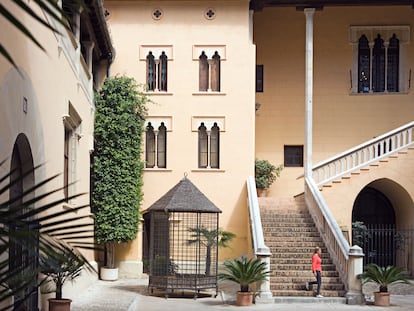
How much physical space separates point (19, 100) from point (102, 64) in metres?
13.8

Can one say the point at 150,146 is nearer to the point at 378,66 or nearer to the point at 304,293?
the point at 304,293

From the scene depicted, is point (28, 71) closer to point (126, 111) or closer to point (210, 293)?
point (210, 293)

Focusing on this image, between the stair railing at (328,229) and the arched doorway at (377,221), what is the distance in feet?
9.36

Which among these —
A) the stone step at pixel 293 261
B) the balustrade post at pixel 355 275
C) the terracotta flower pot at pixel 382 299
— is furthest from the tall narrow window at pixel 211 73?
the terracotta flower pot at pixel 382 299

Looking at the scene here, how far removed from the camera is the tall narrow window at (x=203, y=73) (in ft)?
78.2

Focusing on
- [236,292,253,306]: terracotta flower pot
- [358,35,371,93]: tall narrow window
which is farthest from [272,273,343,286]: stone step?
[358,35,371,93]: tall narrow window

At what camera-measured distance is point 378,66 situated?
26188 mm

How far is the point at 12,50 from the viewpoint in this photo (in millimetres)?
9703

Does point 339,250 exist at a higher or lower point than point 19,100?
lower

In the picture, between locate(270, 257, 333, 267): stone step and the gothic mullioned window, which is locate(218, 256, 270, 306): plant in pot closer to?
locate(270, 257, 333, 267): stone step

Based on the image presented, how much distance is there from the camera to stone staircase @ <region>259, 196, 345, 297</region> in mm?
18031

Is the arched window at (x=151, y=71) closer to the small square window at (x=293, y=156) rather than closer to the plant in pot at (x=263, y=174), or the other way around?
the plant in pot at (x=263, y=174)

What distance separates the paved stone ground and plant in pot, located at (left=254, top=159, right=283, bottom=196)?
5386mm

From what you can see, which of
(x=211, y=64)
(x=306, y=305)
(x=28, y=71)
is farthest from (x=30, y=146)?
(x=211, y=64)
